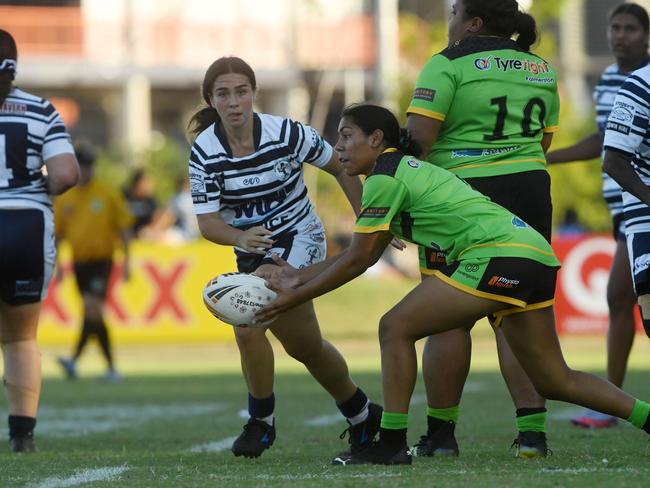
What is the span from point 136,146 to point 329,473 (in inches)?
1105

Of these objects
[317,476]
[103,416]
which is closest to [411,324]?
[317,476]

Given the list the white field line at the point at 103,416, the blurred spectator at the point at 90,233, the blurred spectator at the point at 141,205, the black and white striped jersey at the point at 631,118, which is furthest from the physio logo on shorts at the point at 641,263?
the blurred spectator at the point at 141,205

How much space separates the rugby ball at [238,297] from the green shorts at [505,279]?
2.89ft

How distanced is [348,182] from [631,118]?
1.44 m

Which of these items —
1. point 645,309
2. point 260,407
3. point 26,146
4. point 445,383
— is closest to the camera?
point 645,309

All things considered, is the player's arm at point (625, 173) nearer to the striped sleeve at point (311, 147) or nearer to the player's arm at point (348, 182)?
the player's arm at point (348, 182)

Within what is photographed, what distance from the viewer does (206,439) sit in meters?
8.56

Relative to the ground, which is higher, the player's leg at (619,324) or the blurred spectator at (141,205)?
the player's leg at (619,324)

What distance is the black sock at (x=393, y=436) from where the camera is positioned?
6117 mm

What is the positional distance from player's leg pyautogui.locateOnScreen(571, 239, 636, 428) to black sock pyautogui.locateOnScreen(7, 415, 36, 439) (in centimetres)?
328

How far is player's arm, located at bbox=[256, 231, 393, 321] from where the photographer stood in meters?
6.10

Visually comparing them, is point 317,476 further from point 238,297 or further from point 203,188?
point 203,188

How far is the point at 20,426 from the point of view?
780cm

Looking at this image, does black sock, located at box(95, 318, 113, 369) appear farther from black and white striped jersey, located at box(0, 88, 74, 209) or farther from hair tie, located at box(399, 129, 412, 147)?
hair tie, located at box(399, 129, 412, 147)
